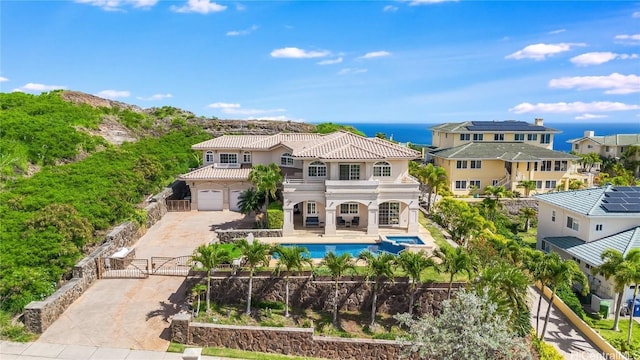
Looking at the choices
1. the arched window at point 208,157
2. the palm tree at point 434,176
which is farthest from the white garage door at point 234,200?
the palm tree at point 434,176

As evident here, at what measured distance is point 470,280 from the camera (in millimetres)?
21484

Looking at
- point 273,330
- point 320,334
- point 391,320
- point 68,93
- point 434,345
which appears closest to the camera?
point 434,345

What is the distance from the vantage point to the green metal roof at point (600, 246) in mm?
26438

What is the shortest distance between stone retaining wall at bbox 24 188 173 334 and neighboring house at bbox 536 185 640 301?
2817 centimetres

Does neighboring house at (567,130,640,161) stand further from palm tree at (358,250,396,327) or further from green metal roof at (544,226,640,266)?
palm tree at (358,250,396,327)

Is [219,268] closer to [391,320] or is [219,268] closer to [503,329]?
[391,320]

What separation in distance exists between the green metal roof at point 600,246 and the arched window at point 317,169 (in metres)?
17.2

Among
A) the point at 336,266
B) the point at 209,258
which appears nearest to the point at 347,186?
the point at 336,266

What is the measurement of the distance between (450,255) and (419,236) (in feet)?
31.7

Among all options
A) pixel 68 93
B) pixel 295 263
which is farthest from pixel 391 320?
pixel 68 93

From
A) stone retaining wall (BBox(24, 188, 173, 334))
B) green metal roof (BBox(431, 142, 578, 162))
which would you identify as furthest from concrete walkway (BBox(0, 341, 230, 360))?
Result: green metal roof (BBox(431, 142, 578, 162))

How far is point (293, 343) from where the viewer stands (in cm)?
1931

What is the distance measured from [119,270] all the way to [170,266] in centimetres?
265

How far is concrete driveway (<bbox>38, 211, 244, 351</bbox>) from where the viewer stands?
1803cm
